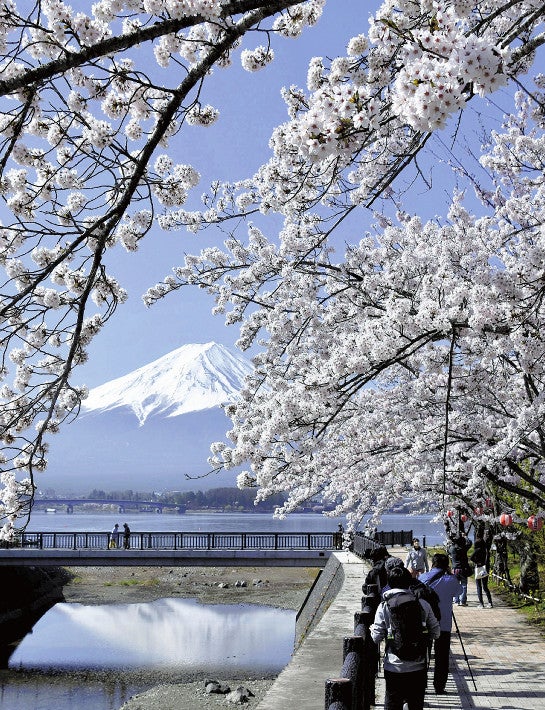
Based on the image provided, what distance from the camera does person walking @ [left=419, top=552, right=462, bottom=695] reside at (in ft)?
29.6

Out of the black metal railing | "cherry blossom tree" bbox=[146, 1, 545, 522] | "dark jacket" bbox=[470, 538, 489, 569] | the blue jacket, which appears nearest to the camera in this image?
"cherry blossom tree" bbox=[146, 1, 545, 522]

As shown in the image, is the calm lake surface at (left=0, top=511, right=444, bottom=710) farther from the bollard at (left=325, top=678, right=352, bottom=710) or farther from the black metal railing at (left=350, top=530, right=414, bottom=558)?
the bollard at (left=325, top=678, right=352, bottom=710)

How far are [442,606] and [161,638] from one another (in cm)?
2990

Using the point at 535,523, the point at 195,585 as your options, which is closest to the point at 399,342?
the point at 535,523

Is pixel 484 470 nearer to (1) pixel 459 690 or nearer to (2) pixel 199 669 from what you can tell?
(1) pixel 459 690

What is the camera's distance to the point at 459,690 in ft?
31.1

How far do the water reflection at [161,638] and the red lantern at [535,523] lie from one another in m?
15.1

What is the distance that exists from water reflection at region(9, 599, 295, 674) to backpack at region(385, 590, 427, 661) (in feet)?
75.6

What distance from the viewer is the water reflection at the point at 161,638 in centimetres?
3083

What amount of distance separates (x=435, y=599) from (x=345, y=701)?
370 centimetres

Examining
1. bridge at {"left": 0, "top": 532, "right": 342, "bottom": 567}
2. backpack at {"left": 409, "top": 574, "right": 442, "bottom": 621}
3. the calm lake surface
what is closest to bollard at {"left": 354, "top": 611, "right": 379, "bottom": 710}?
backpack at {"left": 409, "top": 574, "right": 442, "bottom": 621}

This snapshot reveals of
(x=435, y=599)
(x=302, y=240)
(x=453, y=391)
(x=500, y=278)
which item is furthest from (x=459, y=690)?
(x=302, y=240)

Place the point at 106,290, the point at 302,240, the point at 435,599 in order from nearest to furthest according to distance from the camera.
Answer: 1. the point at 106,290
2. the point at 435,599
3. the point at 302,240

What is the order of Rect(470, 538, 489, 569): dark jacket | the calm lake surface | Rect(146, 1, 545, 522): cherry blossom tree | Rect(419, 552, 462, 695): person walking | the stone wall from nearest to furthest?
Rect(146, 1, 545, 522): cherry blossom tree
Rect(419, 552, 462, 695): person walking
Rect(470, 538, 489, 569): dark jacket
the stone wall
the calm lake surface
